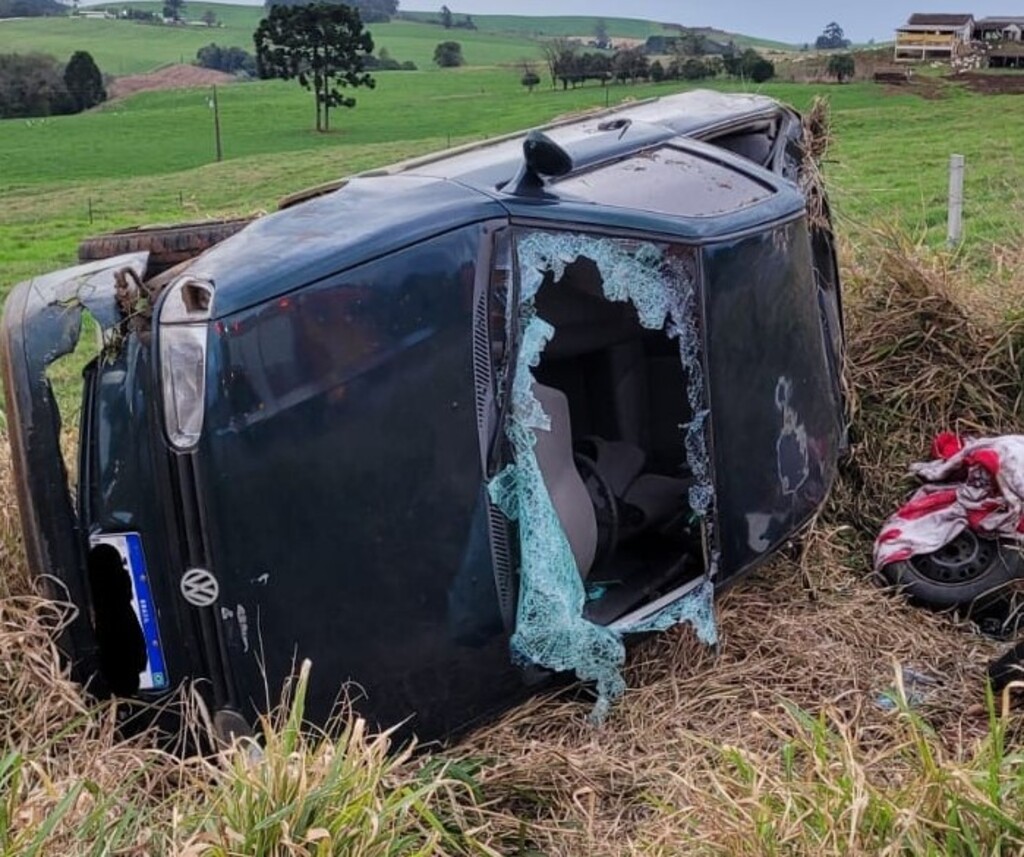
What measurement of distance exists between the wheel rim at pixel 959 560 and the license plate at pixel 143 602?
7.90ft

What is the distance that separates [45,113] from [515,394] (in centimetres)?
6766

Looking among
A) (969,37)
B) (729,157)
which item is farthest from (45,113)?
(729,157)

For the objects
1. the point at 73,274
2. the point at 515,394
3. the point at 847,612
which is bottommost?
the point at 847,612

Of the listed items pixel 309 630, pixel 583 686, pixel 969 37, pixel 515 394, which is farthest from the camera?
pixel 969 37

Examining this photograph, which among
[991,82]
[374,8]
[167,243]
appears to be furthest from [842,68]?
[374,8]

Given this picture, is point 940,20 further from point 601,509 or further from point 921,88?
point 601,509

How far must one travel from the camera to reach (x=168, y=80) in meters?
76.3

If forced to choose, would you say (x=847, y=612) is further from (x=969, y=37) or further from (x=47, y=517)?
(x=969, y=37)

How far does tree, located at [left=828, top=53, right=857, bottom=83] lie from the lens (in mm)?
49406

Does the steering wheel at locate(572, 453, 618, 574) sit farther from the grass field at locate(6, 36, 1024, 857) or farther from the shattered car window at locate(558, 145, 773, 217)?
the shattered car window at locate(558, 145, 773, 217)

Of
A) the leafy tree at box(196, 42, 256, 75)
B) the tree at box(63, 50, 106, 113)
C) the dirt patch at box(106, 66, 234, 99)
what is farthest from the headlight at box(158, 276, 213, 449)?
the leafy tree at box(196, 42, 256, 75)

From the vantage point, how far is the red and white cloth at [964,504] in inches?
154

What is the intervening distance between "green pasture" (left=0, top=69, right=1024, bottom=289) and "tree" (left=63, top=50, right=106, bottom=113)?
126 cm

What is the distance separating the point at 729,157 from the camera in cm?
376
